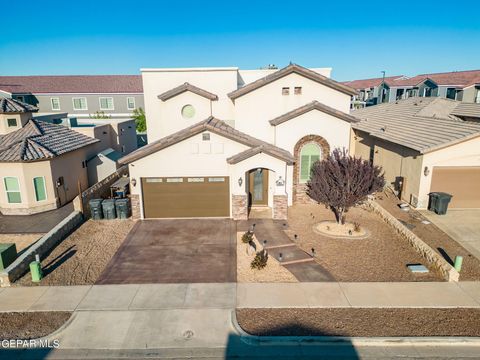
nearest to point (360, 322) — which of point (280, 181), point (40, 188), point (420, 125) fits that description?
point (280, 181)

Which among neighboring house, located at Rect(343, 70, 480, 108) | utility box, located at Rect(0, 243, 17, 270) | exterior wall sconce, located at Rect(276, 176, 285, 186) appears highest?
neighboring house, located at Rect(343, 70, 480, 108)

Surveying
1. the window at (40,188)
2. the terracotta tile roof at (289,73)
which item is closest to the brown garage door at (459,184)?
the terracotta tile roof at (289,73)

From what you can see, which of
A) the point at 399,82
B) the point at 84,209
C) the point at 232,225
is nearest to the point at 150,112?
the point at 84,209

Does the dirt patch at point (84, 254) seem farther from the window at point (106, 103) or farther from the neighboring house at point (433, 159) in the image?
the window at point (106, 103)

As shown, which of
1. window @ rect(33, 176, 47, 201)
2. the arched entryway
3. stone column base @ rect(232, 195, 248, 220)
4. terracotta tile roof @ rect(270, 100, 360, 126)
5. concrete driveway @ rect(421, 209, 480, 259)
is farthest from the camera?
the arched entryway

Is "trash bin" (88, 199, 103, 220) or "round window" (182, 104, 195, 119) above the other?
"round window" (182, 104, 195, 119)

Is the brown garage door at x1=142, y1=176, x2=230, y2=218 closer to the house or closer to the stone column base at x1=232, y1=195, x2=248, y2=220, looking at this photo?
the house

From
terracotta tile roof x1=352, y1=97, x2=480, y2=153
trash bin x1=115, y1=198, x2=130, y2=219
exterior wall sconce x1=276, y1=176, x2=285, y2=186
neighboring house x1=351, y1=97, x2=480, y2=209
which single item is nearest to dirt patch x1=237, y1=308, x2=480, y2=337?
exterior wall sconce x1=276, y1=176, x2=285, y2=186
